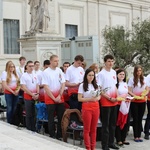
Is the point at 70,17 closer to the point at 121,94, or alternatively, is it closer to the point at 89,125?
the point at 121,94

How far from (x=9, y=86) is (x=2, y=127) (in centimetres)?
154

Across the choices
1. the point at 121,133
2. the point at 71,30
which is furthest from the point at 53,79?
the point at 71,30

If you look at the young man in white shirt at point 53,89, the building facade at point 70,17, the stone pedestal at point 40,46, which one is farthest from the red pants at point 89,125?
the building facade at point 70,17

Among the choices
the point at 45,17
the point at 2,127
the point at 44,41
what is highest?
the point at 45,17

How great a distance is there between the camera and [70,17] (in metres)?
31.9

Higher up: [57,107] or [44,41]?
[44,41]

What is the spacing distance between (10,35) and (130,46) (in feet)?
39.5

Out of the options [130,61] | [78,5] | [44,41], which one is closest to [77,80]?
[44,41]

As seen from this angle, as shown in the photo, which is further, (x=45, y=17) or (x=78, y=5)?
(x=78, y=5)

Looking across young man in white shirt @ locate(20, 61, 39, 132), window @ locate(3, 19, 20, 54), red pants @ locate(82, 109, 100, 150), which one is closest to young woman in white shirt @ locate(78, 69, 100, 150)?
red pants @ locate(82, 109, 100, 150)

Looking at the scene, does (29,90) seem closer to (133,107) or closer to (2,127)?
(2,127)

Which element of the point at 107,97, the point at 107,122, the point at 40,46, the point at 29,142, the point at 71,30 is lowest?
the point at 29,142

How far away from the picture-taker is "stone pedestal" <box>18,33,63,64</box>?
1457 cm

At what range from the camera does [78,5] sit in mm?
32438
